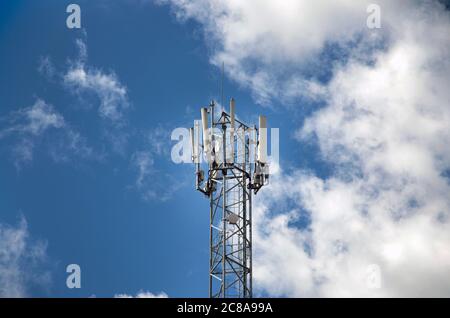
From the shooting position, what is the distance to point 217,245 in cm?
5862
